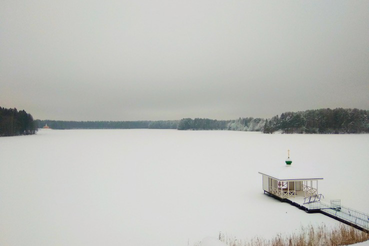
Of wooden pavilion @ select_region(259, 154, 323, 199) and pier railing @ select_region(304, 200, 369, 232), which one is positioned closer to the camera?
pier railing @ select_region(304, 200, 369, 232)

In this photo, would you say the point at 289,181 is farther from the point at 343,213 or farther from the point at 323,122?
the point at 323,122

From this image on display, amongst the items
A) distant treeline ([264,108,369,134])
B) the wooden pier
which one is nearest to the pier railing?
the wooden pier

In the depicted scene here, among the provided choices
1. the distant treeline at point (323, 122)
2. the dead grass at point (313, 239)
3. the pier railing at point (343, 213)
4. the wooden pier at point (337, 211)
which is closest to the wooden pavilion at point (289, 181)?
the wooden pier at point (337, 211)

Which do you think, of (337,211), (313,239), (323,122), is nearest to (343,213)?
(337,211)

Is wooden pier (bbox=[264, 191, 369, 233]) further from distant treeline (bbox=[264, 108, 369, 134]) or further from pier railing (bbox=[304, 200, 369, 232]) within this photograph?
distant treeline (bbox=[264, 108, 369, 134])

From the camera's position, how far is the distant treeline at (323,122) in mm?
66812

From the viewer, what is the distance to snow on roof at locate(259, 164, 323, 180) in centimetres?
1100

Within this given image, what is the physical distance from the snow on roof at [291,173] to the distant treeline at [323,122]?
65967 mm

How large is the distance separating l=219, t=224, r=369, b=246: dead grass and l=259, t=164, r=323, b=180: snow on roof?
3.26 metres

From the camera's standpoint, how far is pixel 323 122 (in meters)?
73.0

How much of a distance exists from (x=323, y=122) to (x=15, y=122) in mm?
74347

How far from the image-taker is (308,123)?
76.2m

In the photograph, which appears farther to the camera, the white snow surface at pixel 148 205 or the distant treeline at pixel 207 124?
the distant treeline at pixel 207 124

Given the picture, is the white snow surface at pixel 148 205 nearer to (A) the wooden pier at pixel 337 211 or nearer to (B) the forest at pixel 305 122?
(A) the wooden pier at pixel 337 211
